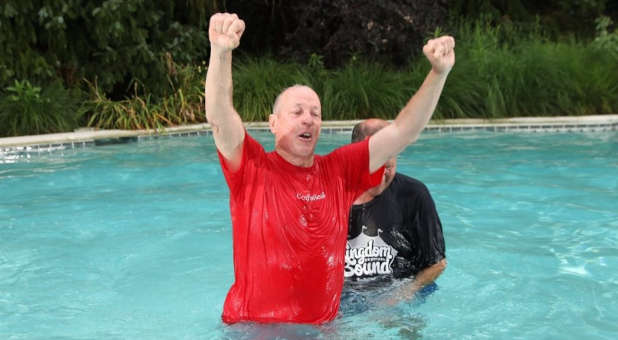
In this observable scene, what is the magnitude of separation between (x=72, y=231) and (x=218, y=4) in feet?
29.2

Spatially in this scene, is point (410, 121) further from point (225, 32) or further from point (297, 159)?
point (225, 32)

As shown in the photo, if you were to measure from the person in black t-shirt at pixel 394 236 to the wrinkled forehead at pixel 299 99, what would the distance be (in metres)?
0.90

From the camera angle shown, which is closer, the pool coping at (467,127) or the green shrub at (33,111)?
the green shrub at (33,111)

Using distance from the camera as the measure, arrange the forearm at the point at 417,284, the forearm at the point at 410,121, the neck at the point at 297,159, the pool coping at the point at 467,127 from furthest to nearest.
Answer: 1. the pool coping at the point at 467,127
2. the forearm at the point at 417,284
3. the neck at the point at 297,159
4. the forearm at the point at 410,121

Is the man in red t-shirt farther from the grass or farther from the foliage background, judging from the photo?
the grass

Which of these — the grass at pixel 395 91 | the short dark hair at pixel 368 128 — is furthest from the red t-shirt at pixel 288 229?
the grass at pixel 395 91

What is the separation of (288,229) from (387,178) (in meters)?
1.04

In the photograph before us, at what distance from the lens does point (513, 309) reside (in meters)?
4.80

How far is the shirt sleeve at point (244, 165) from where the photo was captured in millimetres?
2893

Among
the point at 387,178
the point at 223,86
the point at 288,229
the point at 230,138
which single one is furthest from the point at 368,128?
the point at 223,86

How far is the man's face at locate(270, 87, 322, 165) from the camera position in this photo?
2.92 metres

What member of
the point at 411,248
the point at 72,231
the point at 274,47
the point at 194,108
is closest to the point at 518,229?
the point at 411,248

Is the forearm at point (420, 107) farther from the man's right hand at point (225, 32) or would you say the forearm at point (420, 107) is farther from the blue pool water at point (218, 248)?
the blue pool water at point (218, 248)

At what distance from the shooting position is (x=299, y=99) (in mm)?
2951
